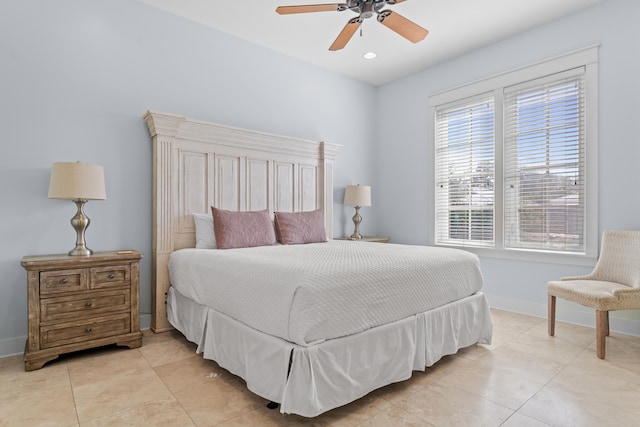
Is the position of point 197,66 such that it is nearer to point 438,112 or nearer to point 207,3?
point 207,3

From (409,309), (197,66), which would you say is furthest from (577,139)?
(197,66)

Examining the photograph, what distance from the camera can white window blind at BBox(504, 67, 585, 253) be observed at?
334 cm

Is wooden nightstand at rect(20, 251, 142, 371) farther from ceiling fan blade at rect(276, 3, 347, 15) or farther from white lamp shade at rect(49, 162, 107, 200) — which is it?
ceiling fan blade at rect(276, 3, 347, 15)

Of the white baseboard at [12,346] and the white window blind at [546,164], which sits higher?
the white window blind at [546,164]

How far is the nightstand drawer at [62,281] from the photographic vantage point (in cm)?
239

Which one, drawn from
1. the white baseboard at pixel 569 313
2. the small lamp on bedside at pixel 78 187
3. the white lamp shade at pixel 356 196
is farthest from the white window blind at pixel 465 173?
the small lamp on bedside at pixel 78 187

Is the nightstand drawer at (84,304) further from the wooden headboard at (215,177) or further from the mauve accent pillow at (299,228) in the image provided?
the mauve accent pillow at (299,228)

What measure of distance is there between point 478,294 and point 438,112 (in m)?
2.61

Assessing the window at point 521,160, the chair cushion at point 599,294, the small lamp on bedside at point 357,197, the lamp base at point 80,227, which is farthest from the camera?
the small lamp on bedside at point 357,197

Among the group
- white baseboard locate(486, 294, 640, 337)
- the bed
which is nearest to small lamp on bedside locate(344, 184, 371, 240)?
the bed

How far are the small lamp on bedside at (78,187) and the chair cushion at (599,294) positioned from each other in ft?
12.0

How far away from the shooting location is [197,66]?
3521 mm

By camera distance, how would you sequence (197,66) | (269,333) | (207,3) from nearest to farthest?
1. (269,333)
2. (207,3)
3. (197,66)

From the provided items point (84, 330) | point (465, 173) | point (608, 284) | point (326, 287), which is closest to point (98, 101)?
point (84, 330)
